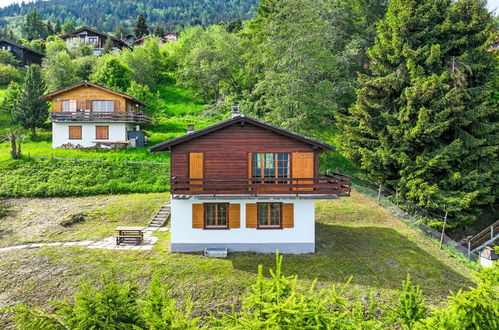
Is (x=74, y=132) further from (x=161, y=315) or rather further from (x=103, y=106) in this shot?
(x=161, y=315)

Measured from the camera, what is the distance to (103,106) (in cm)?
3384

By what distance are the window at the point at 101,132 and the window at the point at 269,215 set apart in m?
24.0

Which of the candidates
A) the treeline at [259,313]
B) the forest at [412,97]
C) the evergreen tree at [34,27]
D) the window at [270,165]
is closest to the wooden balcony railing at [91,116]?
the forest at [412,97]

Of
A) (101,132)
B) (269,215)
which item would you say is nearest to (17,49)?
(101,132)

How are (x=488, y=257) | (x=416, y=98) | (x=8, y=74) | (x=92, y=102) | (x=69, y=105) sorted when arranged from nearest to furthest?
1. (x=488, y=257)
2. (x=416, y=98)
3. (x=69, y=105)
4. (x=92, y=102)
5. (x=8, y=74)

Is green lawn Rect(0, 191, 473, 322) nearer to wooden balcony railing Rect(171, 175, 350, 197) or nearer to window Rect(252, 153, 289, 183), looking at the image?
wooden balcony railing Rect(171, 175, 350, 197)

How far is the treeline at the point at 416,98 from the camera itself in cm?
2212

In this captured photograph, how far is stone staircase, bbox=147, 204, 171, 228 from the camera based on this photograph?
20.4 metres

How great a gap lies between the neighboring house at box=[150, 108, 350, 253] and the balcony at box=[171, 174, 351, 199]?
80mm

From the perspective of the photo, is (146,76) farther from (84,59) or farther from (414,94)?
(414,94)

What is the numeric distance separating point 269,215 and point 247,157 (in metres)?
3.29

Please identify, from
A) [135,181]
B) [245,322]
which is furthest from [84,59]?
[245,322]

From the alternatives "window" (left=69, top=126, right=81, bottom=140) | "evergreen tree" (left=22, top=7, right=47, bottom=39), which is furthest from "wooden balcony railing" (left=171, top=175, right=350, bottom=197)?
"evergreen tree" (left=22, top=7, right=47, bottom=39)

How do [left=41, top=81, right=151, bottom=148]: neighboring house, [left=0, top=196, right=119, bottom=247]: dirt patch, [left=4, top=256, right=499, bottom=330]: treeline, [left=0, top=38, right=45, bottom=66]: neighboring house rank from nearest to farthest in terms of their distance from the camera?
[left=4, top=256, right=499, bottom=330]: treeline → [left=0, top=196, right=119, bottom=247]: dirt patch → [left=41, top=81, right=151, bottom=148]: neighboring house → [left=0, top=38, right=45, bottom=66]: neighboring house
